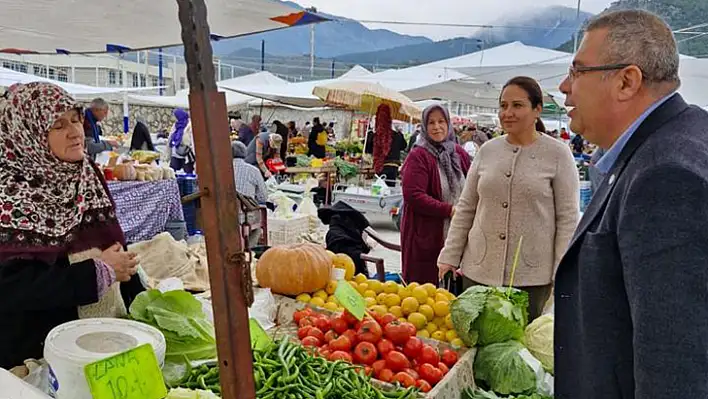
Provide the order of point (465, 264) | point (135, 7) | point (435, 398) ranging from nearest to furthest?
1. point (435, 398)
2. point (135, 7)
3. point (465, 264)

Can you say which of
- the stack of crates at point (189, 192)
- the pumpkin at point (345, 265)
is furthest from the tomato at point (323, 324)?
the stack of crates at point (189, 192)

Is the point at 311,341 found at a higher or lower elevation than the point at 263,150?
lower

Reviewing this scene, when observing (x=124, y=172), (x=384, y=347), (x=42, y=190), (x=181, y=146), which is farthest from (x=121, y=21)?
(x=181, y=146)

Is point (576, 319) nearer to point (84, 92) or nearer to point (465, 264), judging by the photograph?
point (465, 264)

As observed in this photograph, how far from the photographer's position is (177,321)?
77.5 inches

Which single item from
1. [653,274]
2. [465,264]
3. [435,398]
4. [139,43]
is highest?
[139,43]

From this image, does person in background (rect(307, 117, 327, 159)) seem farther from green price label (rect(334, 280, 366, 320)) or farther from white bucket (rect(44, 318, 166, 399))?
white bucket (rect(44, 318, 166, 399))

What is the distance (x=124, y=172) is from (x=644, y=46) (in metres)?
5.24

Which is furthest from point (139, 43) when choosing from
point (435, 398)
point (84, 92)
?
point (84, 92)

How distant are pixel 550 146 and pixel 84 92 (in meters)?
16.1

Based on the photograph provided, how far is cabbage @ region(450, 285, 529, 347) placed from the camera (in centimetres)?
244

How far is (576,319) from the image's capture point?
4.73ft

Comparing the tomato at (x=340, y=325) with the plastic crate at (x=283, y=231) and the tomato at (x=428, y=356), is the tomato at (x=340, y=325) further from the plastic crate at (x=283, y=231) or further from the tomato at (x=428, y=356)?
the plastic crate at (x=283, y=231)

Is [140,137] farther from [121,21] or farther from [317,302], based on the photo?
[317,302]
